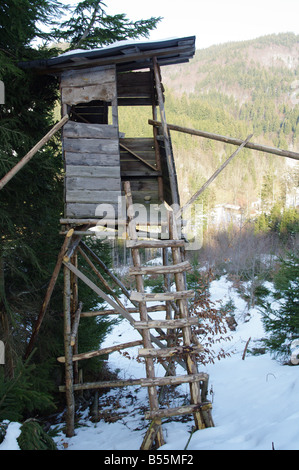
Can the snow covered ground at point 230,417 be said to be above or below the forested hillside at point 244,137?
below

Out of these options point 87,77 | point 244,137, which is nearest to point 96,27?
point 87,77

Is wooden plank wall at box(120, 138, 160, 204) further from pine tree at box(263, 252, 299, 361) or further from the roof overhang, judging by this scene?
pine tree at box(263, 252, 299, 361)

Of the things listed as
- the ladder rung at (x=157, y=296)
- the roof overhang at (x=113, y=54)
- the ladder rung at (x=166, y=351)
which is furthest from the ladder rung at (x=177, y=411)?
the roof overhang at (x=113, y=54)

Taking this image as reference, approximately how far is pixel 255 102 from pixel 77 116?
A: 16189 centimetres

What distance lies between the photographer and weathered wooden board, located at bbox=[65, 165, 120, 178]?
20.5ft

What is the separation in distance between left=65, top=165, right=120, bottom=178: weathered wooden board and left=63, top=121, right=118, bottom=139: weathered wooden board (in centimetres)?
57

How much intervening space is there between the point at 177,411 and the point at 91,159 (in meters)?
4.26

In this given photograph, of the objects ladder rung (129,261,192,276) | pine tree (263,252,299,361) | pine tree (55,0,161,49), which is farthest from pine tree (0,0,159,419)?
pine tree (263,252,299,361)

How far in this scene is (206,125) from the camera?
92.0 m

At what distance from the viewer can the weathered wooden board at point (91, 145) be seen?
20.6 feet

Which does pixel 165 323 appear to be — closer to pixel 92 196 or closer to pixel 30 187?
pixel 92 196

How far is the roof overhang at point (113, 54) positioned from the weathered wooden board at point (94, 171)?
181 centimetres

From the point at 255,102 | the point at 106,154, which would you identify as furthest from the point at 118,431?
the point at 255,102

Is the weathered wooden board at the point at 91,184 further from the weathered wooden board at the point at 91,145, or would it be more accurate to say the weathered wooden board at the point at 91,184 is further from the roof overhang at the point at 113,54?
the roof overhang at the point at 113,54
